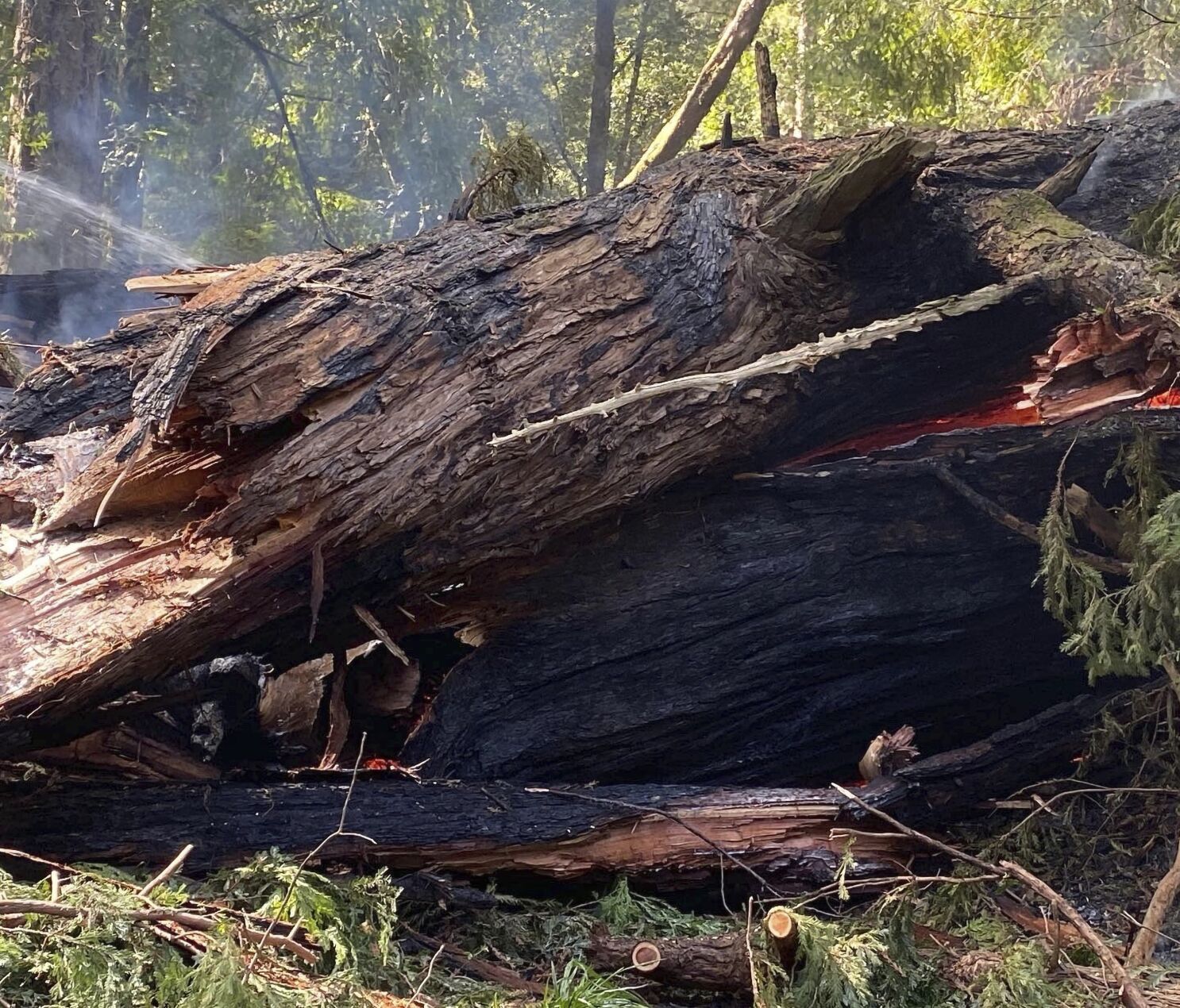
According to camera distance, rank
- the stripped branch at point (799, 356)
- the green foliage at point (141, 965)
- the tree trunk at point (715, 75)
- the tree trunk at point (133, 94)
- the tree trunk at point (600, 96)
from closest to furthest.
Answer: the green foliage at point (141, 965)
the stripped branch at point (799, 356)
the tree trunk at point (715, 75)
the tree trunk at point (133, 94)
the tree trunk at point (600, 96)

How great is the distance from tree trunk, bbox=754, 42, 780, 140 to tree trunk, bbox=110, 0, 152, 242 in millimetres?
7167

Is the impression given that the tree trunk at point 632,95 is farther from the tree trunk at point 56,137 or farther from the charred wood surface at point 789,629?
the charred wood surface at point 789,629

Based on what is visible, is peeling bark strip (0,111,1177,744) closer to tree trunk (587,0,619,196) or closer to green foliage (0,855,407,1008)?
green foliage (0,855,407,1008)

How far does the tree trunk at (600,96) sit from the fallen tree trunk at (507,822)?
28.7ft

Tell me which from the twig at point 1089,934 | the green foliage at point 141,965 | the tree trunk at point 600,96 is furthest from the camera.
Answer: the tree trunk at point 600,96

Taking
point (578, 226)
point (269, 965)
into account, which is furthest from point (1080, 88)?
point (269, 965)

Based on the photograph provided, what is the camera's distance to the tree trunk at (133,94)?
1020 centimetres

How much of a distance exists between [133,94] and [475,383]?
366 inches

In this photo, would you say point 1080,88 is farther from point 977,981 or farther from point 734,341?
point 977,981

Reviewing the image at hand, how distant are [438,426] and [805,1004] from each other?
6.68 ft

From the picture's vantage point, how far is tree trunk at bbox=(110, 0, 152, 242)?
10.2 metres

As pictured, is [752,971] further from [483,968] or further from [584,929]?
[483,968]

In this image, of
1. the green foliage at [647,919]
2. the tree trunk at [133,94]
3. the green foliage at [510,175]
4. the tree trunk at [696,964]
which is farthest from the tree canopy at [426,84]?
the tree trunk at [696,964]

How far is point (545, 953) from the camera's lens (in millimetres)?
2945
